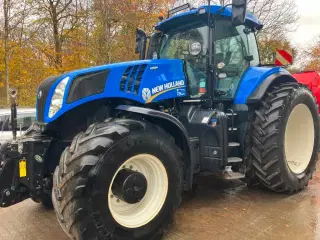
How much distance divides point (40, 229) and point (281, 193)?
3.18 m

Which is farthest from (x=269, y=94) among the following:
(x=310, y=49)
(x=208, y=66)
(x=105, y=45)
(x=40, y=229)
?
(x=310, y=49)

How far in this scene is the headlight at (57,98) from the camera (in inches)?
136

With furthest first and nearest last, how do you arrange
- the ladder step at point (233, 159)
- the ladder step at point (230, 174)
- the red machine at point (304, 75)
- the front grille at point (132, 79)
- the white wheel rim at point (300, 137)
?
the red machine at point (304, 75), the white wheel rim at point (300, 137), the ladder step at point (230, 174), the ladder step at point (233, 159), the front grille at point (132, 79)

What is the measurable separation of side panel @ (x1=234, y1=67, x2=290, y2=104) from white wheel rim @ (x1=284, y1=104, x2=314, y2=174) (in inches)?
31.3

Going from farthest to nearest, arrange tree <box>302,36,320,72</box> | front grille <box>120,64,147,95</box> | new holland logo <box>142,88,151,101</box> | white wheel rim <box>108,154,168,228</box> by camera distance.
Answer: tree <box>302,36,320,72</box> → new holland logo <box>142,88,151,101</box> → front grille <box>120,64,147,95</box> → white wheel rim <box>108,154,168,228</box>

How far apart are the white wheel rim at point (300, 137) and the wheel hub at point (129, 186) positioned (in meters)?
2.79

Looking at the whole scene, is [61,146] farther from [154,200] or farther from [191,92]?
[191,92]

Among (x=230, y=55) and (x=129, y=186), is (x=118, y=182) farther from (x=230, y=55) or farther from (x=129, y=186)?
(x=230, y=55)

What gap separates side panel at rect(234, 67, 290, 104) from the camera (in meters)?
4.61

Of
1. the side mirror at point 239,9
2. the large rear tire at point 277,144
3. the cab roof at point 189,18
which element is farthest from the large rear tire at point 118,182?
the cab roof at point 189,18

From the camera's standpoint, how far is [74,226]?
285 centimetres

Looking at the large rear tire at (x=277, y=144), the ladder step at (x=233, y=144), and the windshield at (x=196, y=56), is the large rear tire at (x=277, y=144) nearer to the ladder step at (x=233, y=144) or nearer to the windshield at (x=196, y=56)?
the ladder step at (x=233, y=144)

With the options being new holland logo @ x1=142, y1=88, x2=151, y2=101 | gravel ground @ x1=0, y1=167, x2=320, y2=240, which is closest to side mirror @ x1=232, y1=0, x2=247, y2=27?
new holland logo @ x1=142, y1=88, x2=151, y2=101

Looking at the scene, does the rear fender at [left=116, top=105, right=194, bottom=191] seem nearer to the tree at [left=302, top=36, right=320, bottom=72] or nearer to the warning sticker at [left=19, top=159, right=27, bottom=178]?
the warning sticker at [left=19, top=159, right=27, bottom=178]
